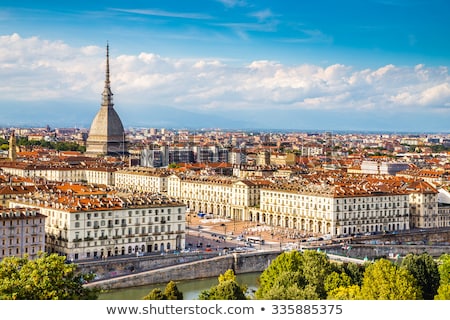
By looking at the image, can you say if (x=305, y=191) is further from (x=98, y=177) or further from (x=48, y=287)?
(x=48, y=287)

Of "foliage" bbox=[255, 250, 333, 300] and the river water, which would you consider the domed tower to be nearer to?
the river water

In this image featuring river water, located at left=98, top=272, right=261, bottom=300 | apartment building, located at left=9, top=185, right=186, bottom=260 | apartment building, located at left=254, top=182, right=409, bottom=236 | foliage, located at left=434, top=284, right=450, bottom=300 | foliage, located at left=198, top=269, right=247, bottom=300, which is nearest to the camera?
foliage, located at left=434, top=284, right=450, bottom=300

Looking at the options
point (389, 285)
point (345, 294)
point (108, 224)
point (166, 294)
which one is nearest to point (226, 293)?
point (166, 294)

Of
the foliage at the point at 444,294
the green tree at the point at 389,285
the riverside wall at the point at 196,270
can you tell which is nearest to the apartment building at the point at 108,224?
the riverside wall at the point at 196,270

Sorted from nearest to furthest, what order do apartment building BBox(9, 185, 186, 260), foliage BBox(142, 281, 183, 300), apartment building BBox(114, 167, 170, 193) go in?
foliage BBox(142, 281, 183, 300), apartment building BBox(9, 185, 186, 260), apartment building BBox(114, 167, 170, 193)

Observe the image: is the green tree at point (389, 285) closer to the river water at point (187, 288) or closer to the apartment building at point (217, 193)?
the river water at point (187, 288)

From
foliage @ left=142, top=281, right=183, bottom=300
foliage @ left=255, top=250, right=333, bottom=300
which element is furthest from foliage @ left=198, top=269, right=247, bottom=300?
foliage @ left=142, top=281, right=183, bottom=300

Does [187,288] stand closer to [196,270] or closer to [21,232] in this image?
[196,270]
